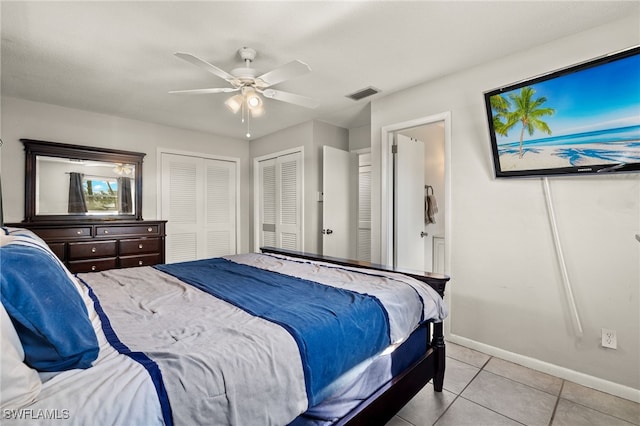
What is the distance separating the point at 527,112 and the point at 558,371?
1935 millimetres

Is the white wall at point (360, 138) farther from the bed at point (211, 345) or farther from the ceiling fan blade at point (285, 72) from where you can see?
the bed at point (211, 345)

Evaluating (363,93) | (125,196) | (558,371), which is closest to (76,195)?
(125,196)

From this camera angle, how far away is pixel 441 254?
415 centimetres

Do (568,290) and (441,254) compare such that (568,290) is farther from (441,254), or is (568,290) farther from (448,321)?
(441,254)

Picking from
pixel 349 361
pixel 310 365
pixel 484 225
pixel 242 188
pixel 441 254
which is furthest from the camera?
pixel 242 188

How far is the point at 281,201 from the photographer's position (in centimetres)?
467

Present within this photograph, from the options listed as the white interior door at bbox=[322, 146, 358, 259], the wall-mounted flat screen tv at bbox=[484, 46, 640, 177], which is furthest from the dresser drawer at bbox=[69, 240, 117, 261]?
the wall-mounted flat screen tv at bbox=[484, 46, 640, 177]

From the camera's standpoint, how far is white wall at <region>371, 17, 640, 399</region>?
202 cm

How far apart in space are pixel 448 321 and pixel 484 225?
3.19ft

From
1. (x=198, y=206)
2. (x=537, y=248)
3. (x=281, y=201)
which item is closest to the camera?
(x=537, y=248)

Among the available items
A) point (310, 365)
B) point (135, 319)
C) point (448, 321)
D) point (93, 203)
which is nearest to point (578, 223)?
point (448, 321)

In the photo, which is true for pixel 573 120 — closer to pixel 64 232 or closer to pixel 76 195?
pixel 64 232

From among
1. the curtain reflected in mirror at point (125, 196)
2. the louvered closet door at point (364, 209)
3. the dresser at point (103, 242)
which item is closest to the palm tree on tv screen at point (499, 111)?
the louvered closet door at point (364, 209)

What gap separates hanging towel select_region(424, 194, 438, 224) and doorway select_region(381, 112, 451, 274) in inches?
0.6
